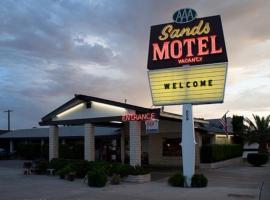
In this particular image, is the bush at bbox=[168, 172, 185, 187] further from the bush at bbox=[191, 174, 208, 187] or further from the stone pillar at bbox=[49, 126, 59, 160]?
the stone pillar at bbox=[49, 126, 59, 160]

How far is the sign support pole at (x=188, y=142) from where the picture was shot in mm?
21766

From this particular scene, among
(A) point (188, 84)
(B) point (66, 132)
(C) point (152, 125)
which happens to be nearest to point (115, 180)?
(C) point (152, 125)

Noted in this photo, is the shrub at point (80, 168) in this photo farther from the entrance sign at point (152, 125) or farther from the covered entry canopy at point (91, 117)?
the entrance sign at point (152, 125)

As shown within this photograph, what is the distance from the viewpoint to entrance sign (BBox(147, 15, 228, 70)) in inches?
832

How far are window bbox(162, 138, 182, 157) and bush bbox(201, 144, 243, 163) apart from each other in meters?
2.70

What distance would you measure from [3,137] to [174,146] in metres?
27.1

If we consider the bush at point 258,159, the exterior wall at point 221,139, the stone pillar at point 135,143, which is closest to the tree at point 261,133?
the exterior wall at point 221,139

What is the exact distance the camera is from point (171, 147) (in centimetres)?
3775

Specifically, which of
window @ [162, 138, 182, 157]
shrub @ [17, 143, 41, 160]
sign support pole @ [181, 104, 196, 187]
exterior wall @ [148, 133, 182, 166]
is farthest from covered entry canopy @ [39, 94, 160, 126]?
shrub @ [17, 143, 41, 160]

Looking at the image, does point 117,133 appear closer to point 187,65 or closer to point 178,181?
point 178,181

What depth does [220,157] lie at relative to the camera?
125 ft

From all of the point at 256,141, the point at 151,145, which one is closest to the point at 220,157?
the point at 151,145

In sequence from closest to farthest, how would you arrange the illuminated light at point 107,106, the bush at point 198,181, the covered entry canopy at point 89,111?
the bush at point 198,181 → the covered entry canopy at point 89,111 → the illuminated light at point 107,106

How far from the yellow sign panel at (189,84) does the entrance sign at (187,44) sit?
31 cm
